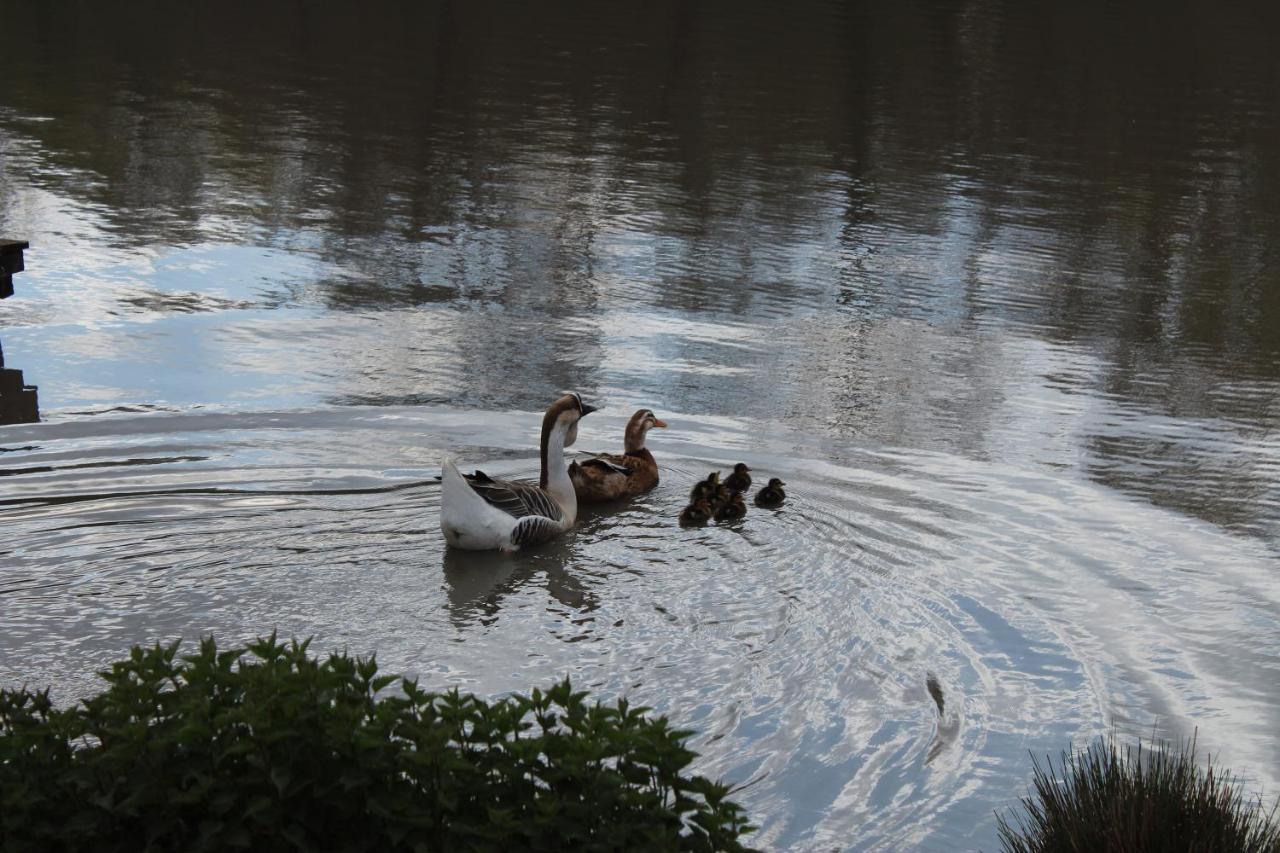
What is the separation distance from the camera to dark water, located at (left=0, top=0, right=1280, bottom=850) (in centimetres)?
708

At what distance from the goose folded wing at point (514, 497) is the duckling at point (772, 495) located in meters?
1.24

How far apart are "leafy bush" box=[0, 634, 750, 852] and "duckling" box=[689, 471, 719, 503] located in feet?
16.6

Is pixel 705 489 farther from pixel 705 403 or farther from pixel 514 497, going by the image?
pixel 705 403

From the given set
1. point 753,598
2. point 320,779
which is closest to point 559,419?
point 753,598

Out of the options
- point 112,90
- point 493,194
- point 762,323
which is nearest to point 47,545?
point 762,323

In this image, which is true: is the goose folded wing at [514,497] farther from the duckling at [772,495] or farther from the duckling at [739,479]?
the duckling at [772,495]

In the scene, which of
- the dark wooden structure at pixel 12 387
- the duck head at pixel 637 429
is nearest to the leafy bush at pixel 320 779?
the duck head at pixel 637 429

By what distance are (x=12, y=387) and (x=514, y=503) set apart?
435 cm

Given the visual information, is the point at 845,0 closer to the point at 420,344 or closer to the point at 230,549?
the point at 420,344

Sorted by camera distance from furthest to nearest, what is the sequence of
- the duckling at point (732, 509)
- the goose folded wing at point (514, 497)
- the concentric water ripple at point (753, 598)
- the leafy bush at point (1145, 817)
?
the duckling at point (732, 509) → the goose folded wing at point (514, 497) → the concentric water ripple at point (753, 598) → the leafy bush at point (1145, 817)

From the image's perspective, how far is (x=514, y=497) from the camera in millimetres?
8750

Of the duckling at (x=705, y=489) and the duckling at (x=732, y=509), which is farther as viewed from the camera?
the duckling at (x=705, y=489)

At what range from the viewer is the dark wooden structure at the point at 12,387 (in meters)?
10.4

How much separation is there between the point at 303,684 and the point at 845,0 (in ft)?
140
